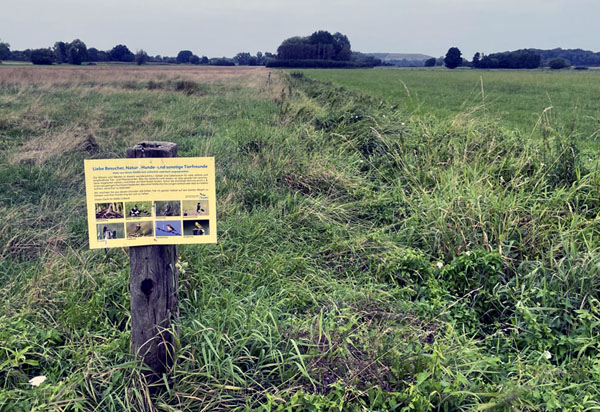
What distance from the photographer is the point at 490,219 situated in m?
3.54

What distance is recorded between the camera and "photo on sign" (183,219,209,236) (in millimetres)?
1943

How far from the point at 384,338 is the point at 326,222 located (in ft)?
6.08

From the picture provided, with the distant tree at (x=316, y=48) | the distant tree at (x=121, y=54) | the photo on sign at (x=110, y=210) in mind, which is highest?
the distant tree at (x=316, y=48)

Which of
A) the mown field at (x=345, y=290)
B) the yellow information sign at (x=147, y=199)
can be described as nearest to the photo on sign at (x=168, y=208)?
the yellow information sign at (x=147, y=199)

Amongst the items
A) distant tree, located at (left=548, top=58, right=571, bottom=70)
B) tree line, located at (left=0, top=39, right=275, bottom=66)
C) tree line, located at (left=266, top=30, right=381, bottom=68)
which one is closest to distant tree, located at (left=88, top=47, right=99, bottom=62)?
tree line, located at (left=0, top=39, right=275, bottom=66)

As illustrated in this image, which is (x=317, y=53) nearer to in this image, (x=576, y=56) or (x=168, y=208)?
(x=576, y=56)

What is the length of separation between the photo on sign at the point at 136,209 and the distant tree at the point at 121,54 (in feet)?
274

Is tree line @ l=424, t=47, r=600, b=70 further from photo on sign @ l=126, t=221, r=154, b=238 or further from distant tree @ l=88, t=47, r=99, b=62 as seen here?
photo on sign @ l=126, t=221, r=154, b=238

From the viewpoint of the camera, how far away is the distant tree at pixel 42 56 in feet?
182

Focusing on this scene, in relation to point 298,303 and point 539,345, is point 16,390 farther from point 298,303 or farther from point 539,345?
point 539,345

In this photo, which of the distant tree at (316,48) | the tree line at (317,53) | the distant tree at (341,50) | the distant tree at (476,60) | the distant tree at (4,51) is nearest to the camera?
the distant tree at (4,51)

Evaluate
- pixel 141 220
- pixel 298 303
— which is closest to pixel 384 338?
pixel 298 303

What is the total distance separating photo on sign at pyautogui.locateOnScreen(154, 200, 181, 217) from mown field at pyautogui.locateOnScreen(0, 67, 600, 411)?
1.37 feet

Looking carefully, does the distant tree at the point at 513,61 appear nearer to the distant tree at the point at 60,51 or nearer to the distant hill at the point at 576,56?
the distant hill at the point at 576,56
